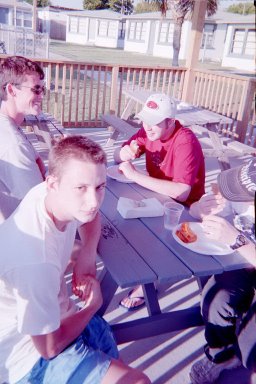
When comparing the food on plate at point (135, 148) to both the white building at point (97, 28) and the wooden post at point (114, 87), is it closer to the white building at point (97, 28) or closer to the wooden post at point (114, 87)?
the wooden post at point (114, 87)

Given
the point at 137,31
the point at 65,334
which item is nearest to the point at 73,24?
the point at 137,31

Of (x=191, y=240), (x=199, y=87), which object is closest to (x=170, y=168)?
(x=191, y=240)

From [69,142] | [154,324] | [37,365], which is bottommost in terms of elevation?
[154,324]

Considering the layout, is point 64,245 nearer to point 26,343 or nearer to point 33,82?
point 26,343

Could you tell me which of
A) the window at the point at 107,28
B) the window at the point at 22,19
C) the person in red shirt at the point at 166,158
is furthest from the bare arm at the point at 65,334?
the window at the point at 107,28

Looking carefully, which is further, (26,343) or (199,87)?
(199,87)

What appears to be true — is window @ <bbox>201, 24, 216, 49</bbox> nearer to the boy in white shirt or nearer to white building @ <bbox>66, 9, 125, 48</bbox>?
white building @ <bbox>66, 9, 125, 48</bbox>

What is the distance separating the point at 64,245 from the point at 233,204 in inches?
40.6

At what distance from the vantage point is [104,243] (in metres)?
1.79

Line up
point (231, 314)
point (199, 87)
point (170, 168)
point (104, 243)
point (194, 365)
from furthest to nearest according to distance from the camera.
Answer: point (199, 87), point (170, 168), point (194, 365), point (231, 314), point (104, 243)

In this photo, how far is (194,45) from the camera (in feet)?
24.9

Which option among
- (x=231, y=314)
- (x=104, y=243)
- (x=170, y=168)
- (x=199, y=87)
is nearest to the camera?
(x=104, y=243)

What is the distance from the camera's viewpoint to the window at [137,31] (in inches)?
1484

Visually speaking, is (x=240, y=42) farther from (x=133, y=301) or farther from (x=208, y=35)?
(x=133, y=301)
